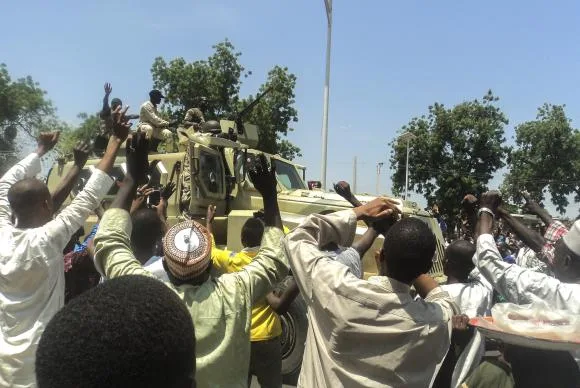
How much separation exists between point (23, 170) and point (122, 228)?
4.49 ft

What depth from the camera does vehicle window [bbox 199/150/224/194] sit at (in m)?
7.54

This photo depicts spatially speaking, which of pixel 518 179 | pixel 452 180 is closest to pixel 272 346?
pixel 452 180

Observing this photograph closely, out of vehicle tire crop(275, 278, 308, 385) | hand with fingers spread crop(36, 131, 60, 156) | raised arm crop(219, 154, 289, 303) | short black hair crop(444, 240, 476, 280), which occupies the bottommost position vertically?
vehicle tire crop(275, 278, 308, 385)

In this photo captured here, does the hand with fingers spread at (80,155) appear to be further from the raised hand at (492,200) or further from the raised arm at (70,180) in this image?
the raised hand at (492,200)

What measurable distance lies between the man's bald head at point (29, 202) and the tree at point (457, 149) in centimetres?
3299

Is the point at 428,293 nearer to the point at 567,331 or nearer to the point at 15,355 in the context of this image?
the point at 567,331

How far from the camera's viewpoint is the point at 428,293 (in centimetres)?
252

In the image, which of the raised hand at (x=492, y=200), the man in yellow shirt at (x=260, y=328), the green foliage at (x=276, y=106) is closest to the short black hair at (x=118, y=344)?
the raised hand at (x=492, y=200)

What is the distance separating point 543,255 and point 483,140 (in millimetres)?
33807

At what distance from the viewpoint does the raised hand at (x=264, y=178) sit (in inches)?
96.0

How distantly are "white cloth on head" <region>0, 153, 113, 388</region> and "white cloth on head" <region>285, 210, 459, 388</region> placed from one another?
1.15 metres

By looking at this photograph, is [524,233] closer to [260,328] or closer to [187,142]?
[260,328]

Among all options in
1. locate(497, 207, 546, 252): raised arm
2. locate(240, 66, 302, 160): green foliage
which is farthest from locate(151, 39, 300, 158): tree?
locate(497, 207, 546, 252): raised arm

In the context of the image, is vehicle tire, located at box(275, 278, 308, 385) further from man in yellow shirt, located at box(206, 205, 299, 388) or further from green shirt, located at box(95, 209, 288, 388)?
green shirt, located at box(95, 209, 288, 388)
